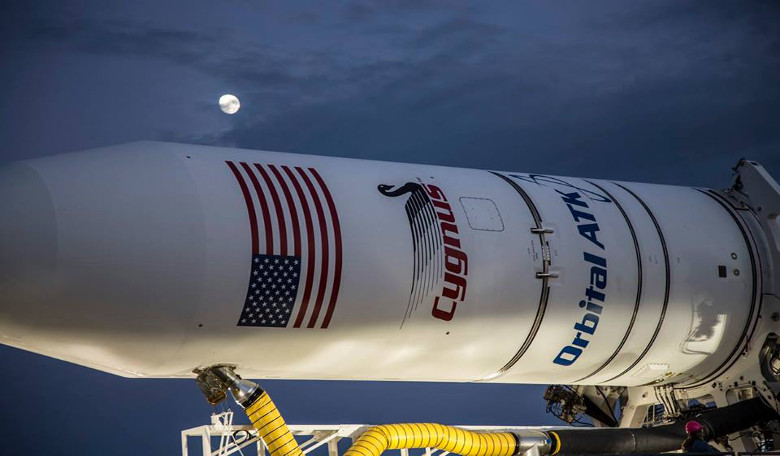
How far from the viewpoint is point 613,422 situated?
10.1 meters

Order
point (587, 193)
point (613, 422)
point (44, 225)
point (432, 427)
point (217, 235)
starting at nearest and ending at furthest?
point (44, 225)
point (217, 235)
point (432, 427)
point (587, 193)
point (613, 422)

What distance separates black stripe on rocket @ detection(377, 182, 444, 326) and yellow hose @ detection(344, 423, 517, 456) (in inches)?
35.2

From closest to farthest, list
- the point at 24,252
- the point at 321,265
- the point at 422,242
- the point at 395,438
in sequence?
the point at 24,252
the point at 321,265
the point at 422,242
the point at 395,438

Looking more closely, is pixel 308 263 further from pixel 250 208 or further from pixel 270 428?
pixel 270 428

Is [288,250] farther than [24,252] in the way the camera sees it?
Yes

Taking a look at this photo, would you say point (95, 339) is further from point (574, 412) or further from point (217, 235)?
point (574, 412)

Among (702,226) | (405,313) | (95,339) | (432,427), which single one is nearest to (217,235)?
(95,339)

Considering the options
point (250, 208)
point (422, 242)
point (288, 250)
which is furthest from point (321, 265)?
point (422, 242)

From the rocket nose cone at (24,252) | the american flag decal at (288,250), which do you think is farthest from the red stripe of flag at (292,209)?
the rocket nose cone at (24,252)

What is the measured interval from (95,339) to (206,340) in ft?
2.36

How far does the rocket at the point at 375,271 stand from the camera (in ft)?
20.4

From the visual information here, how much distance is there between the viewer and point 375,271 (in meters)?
7.01

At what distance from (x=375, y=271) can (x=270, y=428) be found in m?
1.32

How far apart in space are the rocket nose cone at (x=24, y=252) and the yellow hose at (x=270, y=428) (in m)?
1.61
